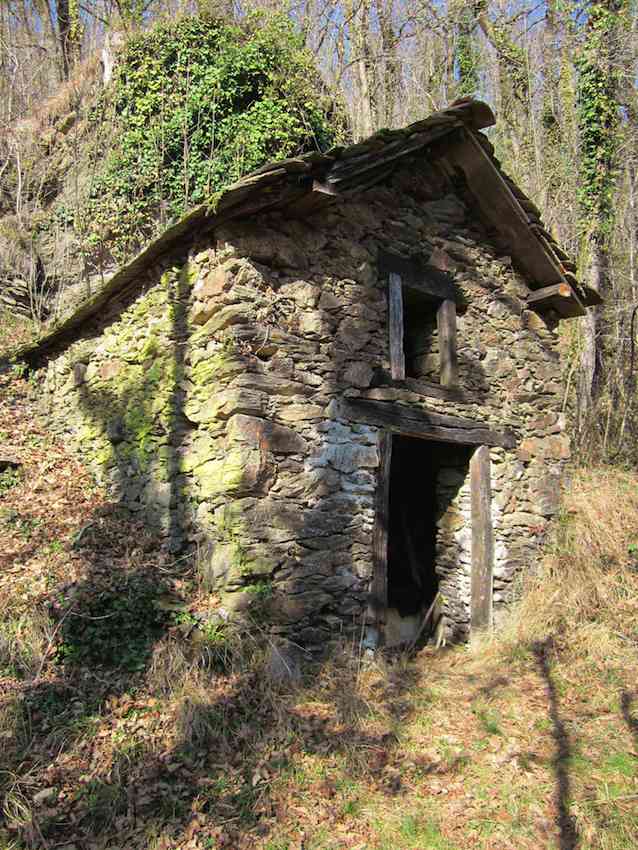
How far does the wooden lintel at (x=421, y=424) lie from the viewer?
5.32 m

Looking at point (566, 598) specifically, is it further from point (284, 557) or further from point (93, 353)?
point (93, 353)

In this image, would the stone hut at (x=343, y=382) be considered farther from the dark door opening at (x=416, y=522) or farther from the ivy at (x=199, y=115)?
the ivy at (x=199, y=115)

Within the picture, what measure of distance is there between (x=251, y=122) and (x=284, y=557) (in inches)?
260

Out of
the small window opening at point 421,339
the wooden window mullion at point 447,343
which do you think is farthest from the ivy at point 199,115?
the wooden window mullion at point 447,343

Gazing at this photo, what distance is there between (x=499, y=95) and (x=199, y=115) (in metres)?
7.51

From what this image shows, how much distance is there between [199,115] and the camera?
8594mm

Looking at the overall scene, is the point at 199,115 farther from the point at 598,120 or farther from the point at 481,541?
the point at 481,541

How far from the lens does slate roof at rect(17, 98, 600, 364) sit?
470 centimetres

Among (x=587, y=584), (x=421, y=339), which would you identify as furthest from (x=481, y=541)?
(x=421, y=339)

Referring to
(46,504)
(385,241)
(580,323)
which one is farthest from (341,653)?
(580,323)

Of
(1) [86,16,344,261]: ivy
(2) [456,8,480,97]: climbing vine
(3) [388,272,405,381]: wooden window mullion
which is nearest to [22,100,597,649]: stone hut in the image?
(3) [388,272,405,381]: wooden window mullion

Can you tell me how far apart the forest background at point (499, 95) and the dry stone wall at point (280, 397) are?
3.88 metres

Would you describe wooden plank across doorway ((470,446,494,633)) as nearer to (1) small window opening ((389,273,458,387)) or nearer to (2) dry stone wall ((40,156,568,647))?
(2) dry stone wall ((40,156,568,647))

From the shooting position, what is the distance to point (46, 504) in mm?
5941
